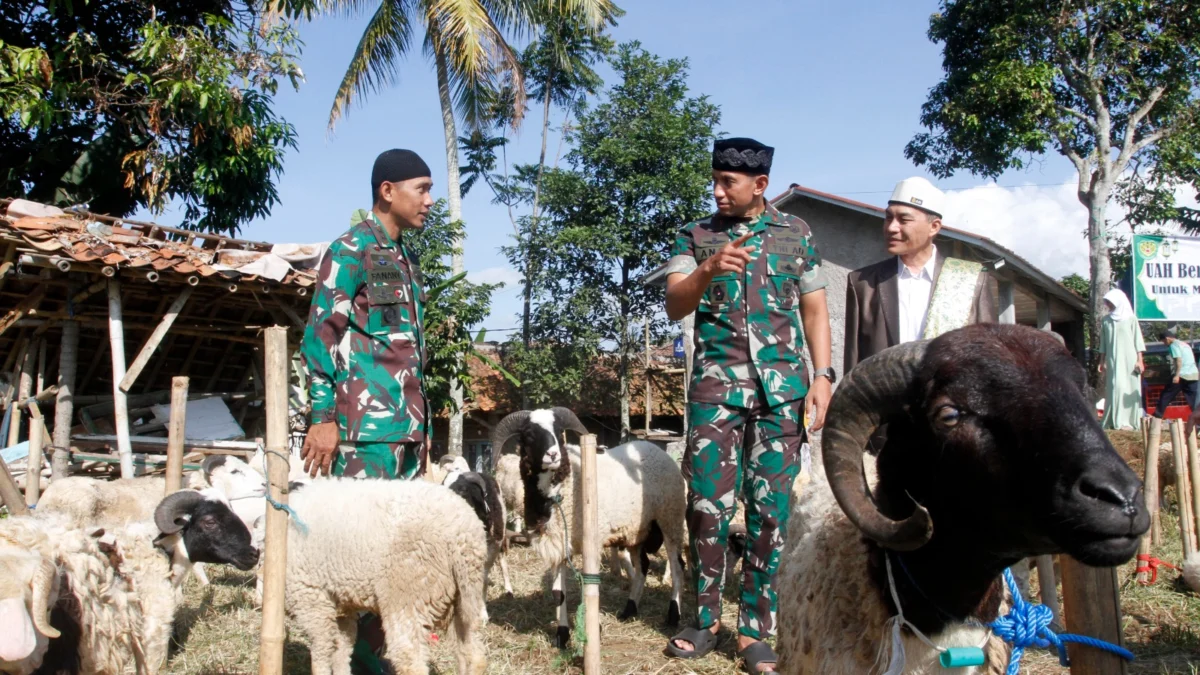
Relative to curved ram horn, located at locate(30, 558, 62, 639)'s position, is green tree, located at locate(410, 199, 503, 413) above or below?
above

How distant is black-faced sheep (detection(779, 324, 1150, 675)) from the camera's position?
2.16m

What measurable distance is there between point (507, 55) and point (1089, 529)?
19760 mm

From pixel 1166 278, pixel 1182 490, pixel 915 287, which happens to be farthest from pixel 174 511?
pixel 1166 278

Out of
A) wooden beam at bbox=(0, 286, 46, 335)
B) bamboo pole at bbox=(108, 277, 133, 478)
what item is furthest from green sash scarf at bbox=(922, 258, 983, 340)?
wooden beam at bbox=(0, 286, 46, 335)

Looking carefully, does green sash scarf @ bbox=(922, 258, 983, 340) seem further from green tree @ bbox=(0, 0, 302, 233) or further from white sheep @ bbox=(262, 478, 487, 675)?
green tree @ bbox=(0, 0, 302, 233)

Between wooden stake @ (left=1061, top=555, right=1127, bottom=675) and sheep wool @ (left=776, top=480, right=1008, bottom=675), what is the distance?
27cm

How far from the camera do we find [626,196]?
21.8 m

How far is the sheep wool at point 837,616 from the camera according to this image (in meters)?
2.69

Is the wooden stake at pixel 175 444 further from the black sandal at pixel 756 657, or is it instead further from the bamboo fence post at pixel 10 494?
the black sandal at pixel 756 657

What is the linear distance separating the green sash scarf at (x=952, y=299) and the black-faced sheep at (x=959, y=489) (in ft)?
5.03

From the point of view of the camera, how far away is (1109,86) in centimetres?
1902

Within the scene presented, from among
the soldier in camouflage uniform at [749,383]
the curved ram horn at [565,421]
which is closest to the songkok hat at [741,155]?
the soldier in camouflage uniform at [749,383]

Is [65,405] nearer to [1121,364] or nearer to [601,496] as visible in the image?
[601,496]

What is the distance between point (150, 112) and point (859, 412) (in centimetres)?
1491
